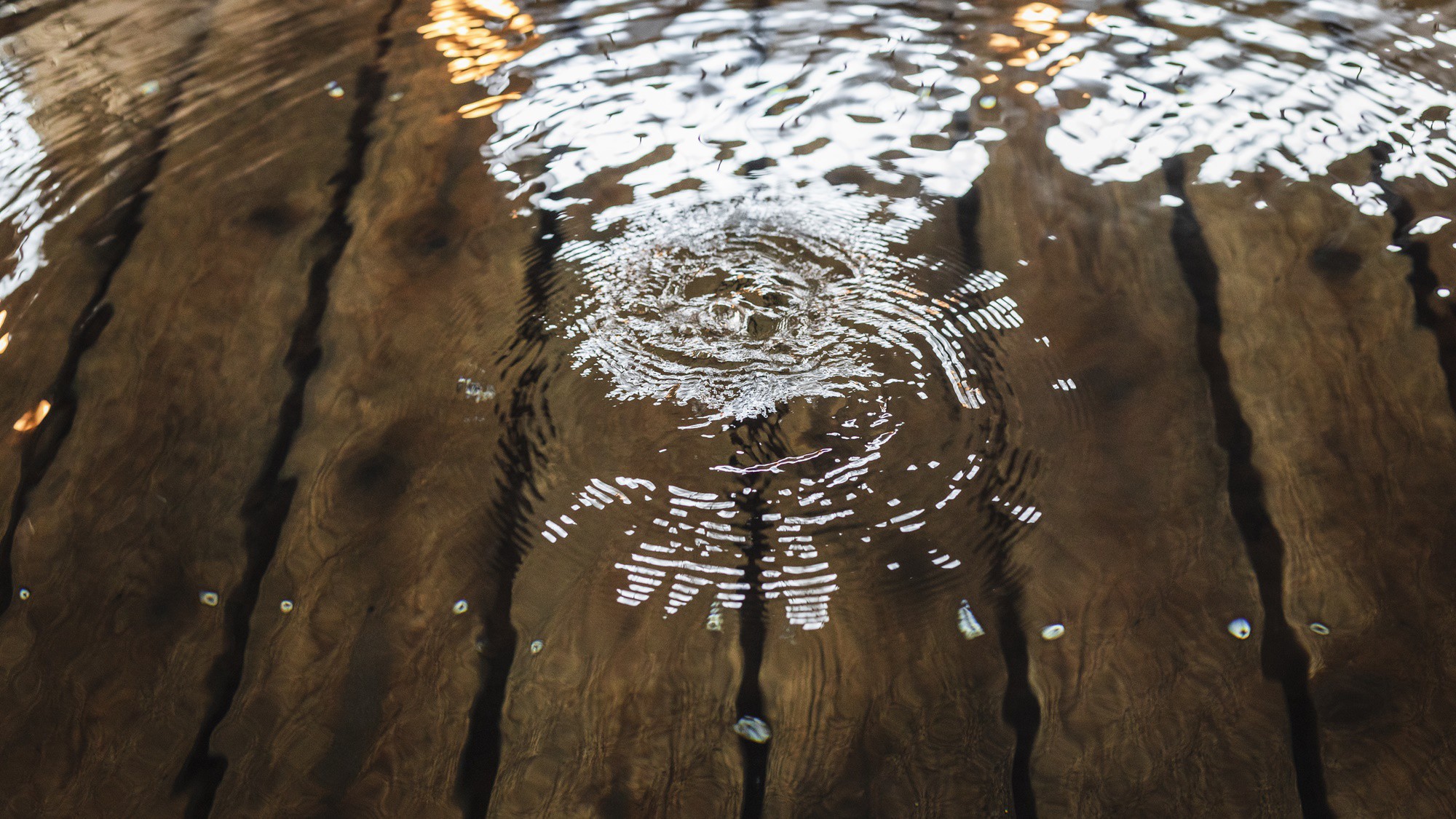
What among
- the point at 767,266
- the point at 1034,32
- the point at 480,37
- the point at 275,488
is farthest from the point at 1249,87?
the point at 275,488

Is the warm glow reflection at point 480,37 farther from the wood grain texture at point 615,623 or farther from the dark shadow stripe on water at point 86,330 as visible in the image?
the wood grain texture at point 615,623

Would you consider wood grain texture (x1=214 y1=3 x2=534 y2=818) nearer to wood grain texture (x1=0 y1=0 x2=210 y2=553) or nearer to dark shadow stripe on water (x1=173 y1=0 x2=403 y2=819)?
dark shadow stripe on water (x1=173 y1=0 x2=403 y2=819)

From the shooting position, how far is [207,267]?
0.90 metres

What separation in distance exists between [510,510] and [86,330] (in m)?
0.40

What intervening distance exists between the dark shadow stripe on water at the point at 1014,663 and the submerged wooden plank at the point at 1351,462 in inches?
6.5

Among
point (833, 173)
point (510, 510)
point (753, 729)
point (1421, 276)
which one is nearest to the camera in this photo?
point (753, 729)

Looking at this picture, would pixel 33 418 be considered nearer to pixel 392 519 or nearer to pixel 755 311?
pixel 392 519

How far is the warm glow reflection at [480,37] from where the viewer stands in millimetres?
1086

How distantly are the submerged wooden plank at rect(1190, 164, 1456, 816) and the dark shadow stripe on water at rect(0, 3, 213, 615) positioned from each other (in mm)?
826

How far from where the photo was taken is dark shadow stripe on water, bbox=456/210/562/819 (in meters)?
0.62

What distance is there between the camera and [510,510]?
0.73 m

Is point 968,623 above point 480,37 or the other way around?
the other way around

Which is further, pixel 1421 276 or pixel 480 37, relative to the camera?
pixel 480 37

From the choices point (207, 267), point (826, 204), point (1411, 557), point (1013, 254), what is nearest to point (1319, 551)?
point (1411, 557)
